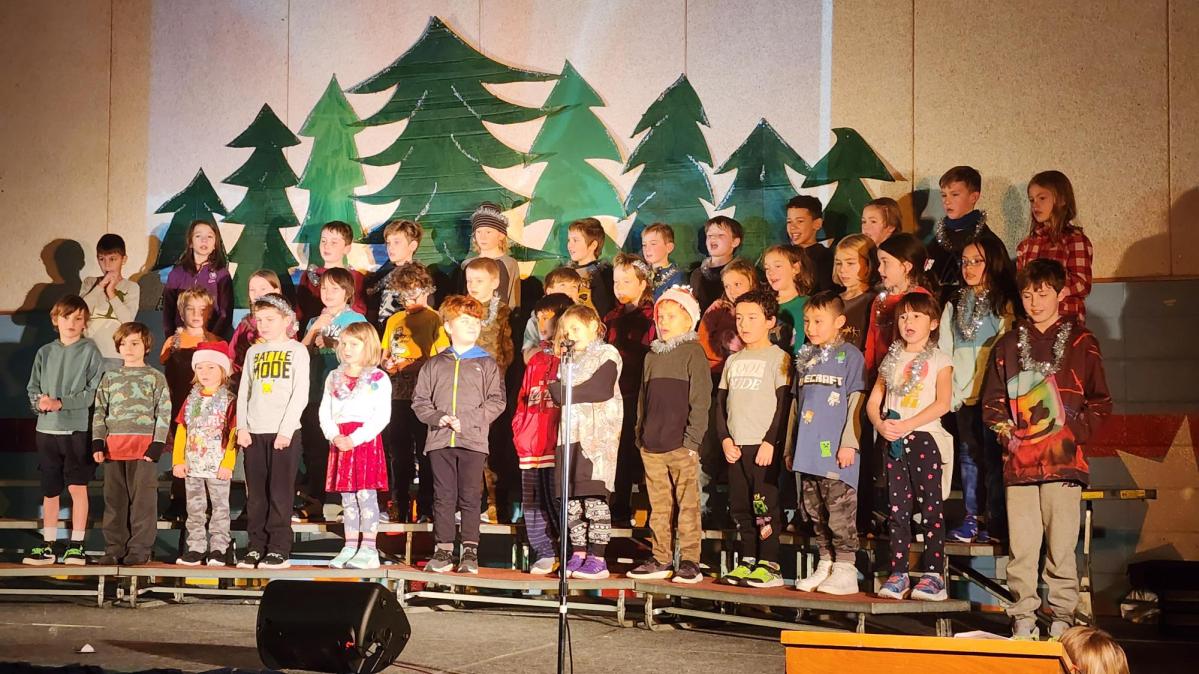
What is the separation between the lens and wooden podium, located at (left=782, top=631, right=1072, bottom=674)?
288cm

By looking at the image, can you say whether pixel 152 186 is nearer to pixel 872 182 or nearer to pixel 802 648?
pixel 872 182

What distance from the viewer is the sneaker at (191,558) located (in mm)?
6773

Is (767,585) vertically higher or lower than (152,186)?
lower

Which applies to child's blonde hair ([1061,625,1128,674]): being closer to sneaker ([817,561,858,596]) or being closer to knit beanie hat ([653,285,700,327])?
sneaker ([817,561,858,596])

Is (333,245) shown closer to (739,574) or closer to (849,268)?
(849,268)

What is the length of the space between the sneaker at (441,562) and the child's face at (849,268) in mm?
2710

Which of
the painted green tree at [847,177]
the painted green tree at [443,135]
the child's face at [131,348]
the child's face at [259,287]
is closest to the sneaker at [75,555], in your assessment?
the child's face at [131,348]

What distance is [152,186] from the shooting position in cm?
888

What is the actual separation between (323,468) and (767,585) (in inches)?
127

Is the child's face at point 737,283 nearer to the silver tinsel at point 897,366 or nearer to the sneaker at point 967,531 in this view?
the silver tinsel at point 897,366

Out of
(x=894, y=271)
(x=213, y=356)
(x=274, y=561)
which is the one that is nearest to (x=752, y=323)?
Result: (x=894, y=271)

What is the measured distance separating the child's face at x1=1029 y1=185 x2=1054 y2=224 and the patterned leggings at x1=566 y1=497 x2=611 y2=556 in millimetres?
2785

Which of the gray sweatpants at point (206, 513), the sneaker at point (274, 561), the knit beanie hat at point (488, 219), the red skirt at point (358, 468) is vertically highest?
the knit beanie hat at point (488, 219)

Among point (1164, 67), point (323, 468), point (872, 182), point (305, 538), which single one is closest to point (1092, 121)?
point (1164, 67)
